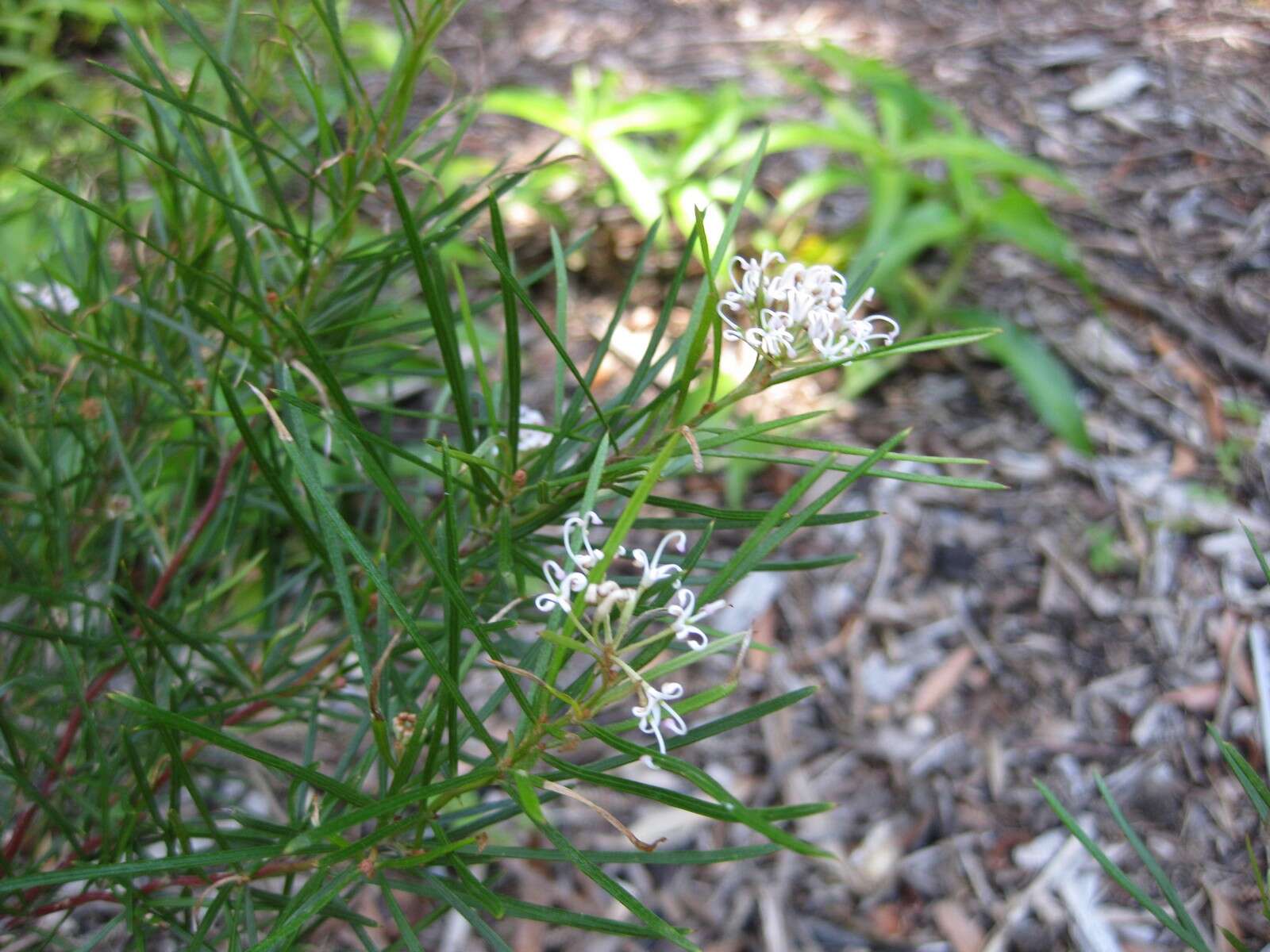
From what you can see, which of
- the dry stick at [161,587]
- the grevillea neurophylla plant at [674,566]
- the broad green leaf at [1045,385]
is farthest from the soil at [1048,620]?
the grevillea neurophylla plant at [674,566]

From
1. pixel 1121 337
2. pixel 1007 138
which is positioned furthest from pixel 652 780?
Result: pixel 1007 138

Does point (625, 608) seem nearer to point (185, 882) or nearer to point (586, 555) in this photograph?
point (586, 555)

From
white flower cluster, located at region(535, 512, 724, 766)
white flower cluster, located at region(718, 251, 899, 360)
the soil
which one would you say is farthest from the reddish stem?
the soil

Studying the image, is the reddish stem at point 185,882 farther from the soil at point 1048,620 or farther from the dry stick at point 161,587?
the soil at point 1048,620

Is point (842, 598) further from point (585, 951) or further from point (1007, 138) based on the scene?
point (1007, 138)

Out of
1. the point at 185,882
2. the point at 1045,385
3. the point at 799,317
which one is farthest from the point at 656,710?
the point at 1045,385

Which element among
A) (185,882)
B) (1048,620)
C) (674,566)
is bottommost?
(1048,620)

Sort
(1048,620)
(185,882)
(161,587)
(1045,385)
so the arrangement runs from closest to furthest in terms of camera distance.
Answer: (185,882)
(161,587)
(1048,620)
(1045,385)
